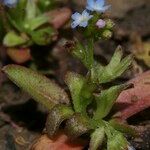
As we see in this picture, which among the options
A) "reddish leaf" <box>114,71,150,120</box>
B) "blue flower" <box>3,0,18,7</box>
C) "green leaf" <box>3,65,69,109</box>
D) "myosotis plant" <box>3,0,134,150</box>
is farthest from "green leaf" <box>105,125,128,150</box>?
"blue flower" <box>3,0,18,7</box>

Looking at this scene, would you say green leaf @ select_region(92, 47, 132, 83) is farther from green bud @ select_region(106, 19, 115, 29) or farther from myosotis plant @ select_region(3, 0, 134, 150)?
green bud @ select_region(106, 19, 115, 29)

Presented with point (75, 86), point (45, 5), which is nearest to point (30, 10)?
point (45, 5)

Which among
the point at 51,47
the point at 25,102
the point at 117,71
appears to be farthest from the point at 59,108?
the point at 51,47

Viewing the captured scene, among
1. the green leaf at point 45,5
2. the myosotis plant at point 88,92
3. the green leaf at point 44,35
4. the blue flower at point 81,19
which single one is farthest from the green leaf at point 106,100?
the green leaf at point 45,5

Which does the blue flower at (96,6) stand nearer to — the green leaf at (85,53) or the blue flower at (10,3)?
the green leaf at (85,53)

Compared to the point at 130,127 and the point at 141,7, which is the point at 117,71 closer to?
the point at 130,127
